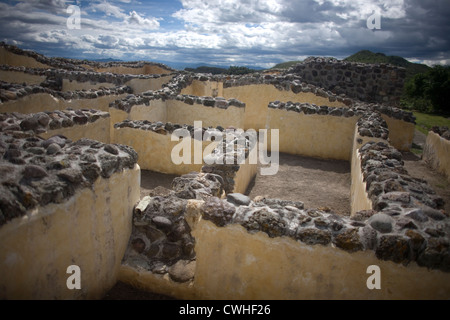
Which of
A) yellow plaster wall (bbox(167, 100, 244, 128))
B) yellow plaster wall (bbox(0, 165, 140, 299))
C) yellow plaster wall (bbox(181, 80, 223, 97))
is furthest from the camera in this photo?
yellow plaster wall (bbox(181, 80, 223, 97))

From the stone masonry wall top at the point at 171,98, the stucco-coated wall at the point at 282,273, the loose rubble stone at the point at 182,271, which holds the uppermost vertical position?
the stone masonry wall top at the point at 171,98

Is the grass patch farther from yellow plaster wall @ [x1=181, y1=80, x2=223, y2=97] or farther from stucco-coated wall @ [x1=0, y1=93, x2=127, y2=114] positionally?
stucco-coated wall @ [x1=0, y1=93, x2=127, y2=114]

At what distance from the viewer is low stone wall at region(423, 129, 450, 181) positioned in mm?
7697

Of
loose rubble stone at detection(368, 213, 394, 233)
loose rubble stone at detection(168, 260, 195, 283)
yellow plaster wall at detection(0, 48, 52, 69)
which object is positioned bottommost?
loose rubble stone at detection(168, 260, 195, 283)

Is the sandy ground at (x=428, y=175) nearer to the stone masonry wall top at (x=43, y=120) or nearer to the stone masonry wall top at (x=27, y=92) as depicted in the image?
the stone masonry wall top at (x=43, y=120)

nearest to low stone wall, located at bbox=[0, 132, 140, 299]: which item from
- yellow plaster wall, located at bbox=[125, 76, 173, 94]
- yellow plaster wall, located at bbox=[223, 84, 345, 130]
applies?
yellow plaster wall, located at bbox=[223, 84, 345, 130]

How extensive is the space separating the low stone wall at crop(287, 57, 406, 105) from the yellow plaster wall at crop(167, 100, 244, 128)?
635cm

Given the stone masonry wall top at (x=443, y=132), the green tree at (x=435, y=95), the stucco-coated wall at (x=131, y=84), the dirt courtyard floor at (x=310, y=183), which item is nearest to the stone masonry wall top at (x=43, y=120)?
the dirt courtyard floor at (x=310, y=183)

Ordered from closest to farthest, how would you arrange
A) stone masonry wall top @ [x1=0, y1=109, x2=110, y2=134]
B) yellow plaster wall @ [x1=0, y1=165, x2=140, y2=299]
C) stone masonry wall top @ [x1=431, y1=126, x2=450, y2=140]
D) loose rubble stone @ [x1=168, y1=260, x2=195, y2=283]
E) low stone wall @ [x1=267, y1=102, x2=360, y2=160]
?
yellow plaster wall @ [x1=0, y1=165, x2=140, y2=299], loose rubble stone @ [x1=168, y1=260, x2=195, y2=283], stone masonry wall top @ [x1=0, y1=109, x2=110, y2=134], stone masonry wall top @ [x1=431, y1=126, x2=450, y2=140], low stone wall @ [x1=267, y1=102, x2=360, y2=160]

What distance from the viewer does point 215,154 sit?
18.4 feet

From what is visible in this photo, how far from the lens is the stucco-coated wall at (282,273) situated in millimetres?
2395

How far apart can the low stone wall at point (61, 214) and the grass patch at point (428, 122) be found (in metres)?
13.7

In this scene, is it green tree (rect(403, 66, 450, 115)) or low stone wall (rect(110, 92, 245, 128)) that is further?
green tree (rect(403, 66, 450, 115))

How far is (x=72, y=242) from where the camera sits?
8.04 feet
